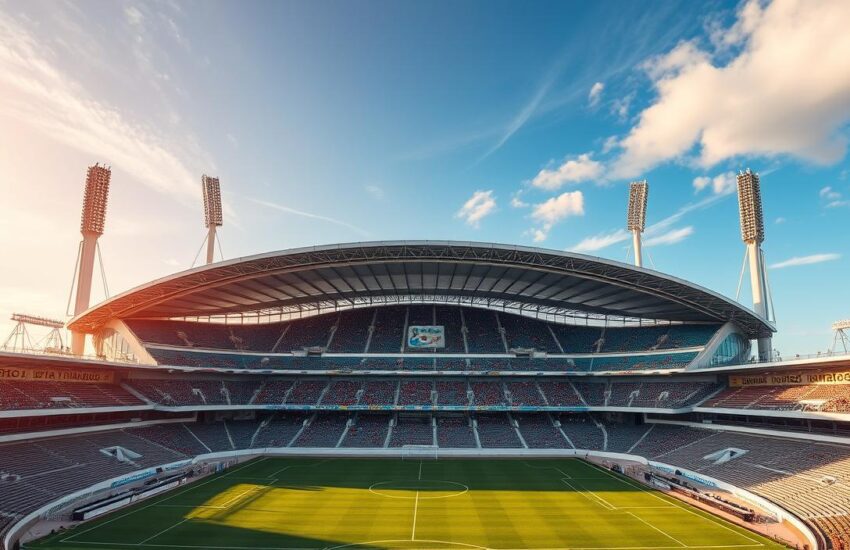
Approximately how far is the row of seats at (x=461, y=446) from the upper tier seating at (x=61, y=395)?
272cm

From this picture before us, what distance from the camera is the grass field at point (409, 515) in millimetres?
27812

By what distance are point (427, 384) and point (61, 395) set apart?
3691cm

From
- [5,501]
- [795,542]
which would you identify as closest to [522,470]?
[795,542]

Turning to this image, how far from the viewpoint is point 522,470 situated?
46.8m

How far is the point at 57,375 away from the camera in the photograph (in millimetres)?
44188

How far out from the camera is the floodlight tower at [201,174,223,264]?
64731 mm

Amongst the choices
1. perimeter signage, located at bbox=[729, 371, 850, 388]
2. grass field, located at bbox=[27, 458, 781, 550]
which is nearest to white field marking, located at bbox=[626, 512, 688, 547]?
grass field, located at bbox=[27, 458, 781, 550]

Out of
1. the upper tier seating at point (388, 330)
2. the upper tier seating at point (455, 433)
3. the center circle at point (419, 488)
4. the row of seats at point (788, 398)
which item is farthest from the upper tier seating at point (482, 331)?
the center circle at point (419, 488)

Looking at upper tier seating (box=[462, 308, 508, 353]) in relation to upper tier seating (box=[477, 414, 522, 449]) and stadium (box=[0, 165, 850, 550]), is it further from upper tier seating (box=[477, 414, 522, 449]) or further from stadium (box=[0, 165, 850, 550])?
upper tier seating (box=[477, 414, 522, 449])

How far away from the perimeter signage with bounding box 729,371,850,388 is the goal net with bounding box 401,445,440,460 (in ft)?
102

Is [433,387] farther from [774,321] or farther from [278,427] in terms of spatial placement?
[774,321]

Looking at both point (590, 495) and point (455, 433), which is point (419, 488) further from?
point (455, 433)

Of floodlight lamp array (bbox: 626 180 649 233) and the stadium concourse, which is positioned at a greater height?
floodlight lamp array (bbox: 626 180 649 233)

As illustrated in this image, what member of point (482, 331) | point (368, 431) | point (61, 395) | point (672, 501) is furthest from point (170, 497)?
point (482, 331)
